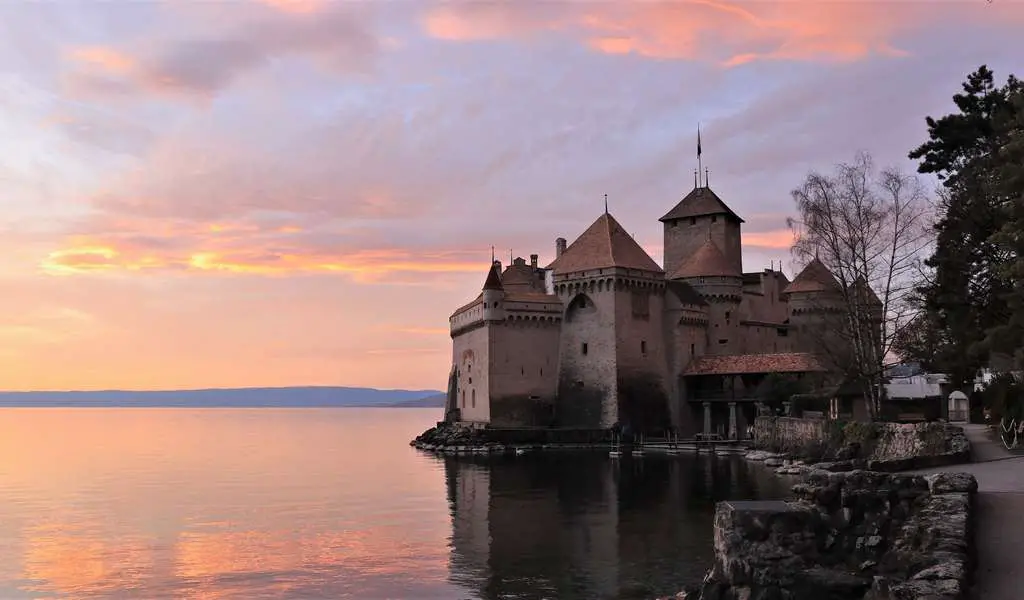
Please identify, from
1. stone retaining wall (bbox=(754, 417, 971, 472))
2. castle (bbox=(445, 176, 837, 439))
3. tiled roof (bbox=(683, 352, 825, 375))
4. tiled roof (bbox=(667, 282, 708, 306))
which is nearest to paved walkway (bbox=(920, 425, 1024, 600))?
stone retaining wall (bbox=(754, 417, 971, 472))

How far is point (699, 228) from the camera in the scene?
67250 mm

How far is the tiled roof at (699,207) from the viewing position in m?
66.8

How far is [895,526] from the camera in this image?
1241cm

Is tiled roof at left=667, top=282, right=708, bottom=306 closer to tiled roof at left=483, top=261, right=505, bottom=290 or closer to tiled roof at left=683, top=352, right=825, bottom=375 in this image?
tiled roof at left=683, top=352, right=825, bottom=375

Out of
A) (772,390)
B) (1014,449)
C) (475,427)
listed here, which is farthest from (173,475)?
(1014,449)

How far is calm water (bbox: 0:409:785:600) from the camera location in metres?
18.4

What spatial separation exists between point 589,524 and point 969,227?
13711mm

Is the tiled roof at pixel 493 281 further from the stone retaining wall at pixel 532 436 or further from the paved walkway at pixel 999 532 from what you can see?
the paved walkway at pixel 999 532

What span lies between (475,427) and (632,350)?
11736 millimetres

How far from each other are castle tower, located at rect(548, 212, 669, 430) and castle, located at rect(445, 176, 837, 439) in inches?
2.7

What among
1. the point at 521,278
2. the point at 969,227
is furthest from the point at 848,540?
the point at 521,278

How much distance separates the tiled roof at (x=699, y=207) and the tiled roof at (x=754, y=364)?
13427mm

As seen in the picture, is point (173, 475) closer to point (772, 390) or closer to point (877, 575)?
point (772, 390)

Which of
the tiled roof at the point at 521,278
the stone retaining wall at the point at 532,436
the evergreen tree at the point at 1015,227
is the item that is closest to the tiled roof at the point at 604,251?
the tiled roof at the point at 521,278
